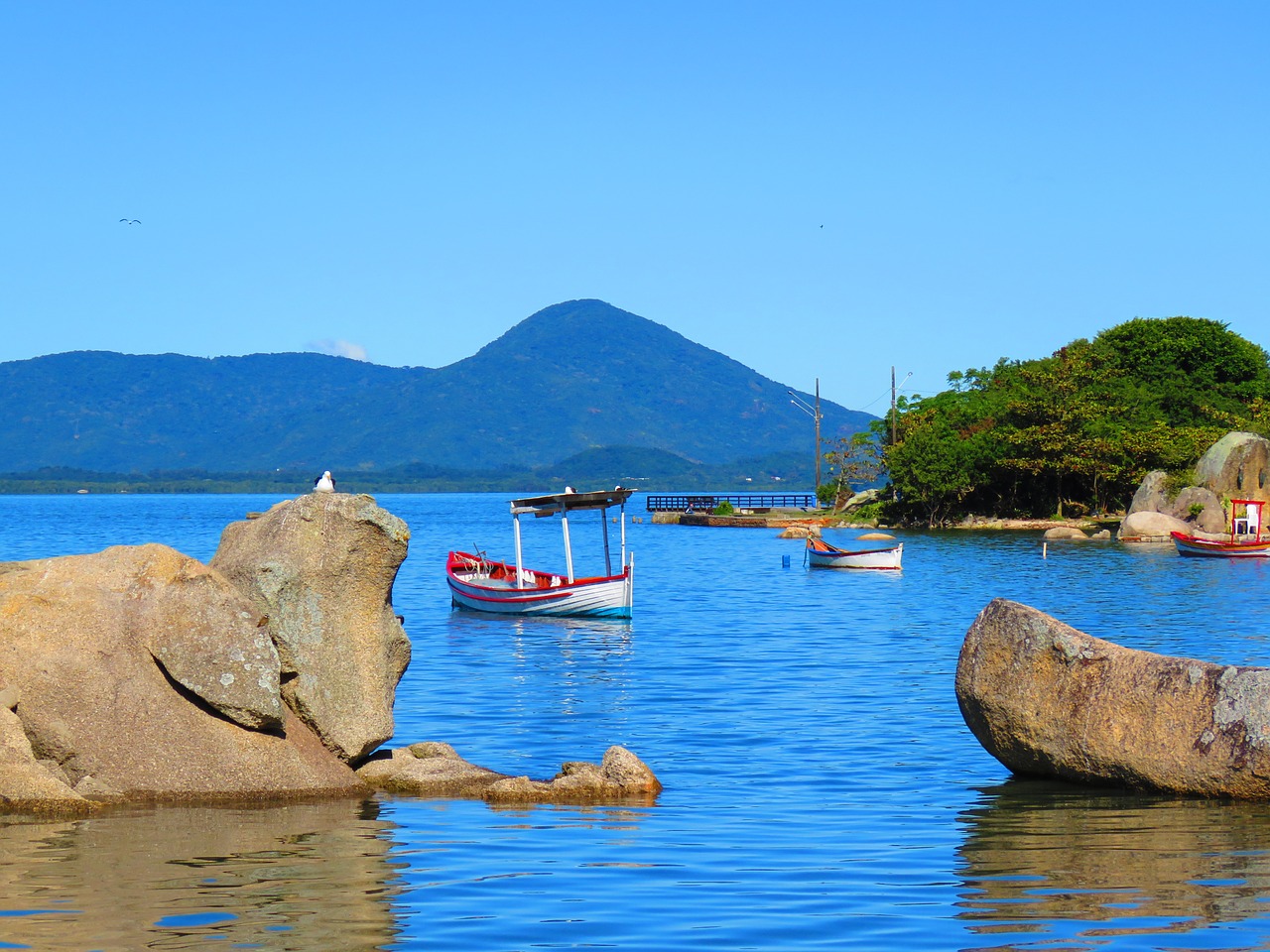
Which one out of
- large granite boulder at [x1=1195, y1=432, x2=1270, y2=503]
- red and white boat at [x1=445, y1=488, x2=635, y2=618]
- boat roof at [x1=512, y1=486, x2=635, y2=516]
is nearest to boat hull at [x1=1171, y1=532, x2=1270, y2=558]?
large granite boulder at [x1=1195, y1=432, x2=1270, y2=503]

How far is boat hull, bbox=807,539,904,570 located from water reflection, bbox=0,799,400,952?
52239 millimetres

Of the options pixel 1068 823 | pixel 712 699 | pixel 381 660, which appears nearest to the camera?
pixel 1068 823

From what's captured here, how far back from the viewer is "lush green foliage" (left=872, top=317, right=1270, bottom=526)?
94.9 metres

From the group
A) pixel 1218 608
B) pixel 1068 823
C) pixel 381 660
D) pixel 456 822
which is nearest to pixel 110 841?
pixel 456 822

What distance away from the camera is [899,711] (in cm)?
2420

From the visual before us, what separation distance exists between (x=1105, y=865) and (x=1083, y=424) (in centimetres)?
8750

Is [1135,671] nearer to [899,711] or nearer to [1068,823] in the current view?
[1068,823]

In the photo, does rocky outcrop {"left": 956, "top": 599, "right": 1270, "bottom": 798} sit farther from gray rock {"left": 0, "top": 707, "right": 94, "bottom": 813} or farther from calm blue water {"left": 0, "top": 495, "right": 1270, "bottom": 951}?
gray rock {"left": 0, "top": 707, "right": 94, "bottom": 813}

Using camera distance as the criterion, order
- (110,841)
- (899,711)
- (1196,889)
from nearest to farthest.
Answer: (1196,889)
(110,841)
(899,711)

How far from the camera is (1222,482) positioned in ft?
262

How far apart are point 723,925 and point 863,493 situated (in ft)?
363

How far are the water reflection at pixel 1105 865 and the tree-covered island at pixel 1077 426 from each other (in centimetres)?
7998

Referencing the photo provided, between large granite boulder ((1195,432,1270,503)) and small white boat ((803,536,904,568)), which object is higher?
large granite boulder ((1195,432,1270,503))

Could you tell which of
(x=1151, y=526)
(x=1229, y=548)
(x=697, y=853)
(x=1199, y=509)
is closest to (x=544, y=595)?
(x=697, y=853)
